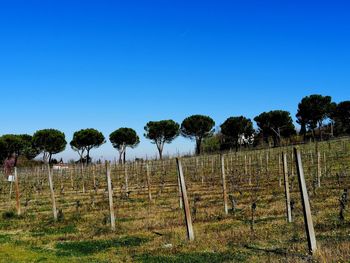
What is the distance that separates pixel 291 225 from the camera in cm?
1142

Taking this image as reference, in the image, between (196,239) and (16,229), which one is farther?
(16,229)

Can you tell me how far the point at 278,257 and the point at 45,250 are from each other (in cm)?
607

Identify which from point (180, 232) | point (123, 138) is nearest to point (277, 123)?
point (123, 138)

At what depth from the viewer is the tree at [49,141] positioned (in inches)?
2864

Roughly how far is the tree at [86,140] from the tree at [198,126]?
16.2 meters

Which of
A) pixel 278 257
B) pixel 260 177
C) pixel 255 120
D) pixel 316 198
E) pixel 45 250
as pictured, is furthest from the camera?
pixel 255 120

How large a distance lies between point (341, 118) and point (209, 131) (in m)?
23.1

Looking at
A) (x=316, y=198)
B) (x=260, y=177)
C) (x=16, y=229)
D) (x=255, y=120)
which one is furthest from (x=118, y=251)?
(x=255, y=120)

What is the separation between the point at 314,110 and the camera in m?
66.0

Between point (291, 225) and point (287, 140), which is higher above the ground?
point (287, 140)

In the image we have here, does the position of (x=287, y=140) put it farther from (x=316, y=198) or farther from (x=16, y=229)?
(x=16, y=229)

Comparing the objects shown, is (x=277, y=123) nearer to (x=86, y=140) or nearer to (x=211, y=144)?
(x=211, y=144)

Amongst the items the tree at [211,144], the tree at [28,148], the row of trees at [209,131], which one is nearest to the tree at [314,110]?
the row of trees at [209,131]

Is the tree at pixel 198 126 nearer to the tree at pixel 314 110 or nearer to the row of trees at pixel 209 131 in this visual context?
the row of trees at pixel 209 131
